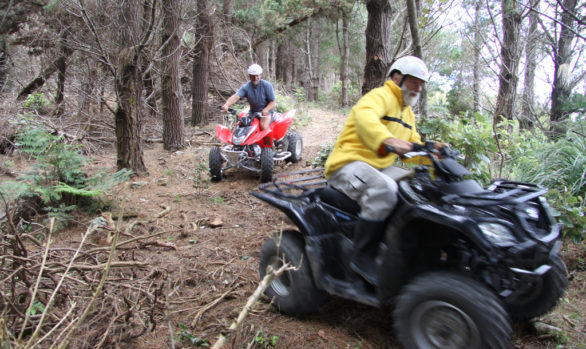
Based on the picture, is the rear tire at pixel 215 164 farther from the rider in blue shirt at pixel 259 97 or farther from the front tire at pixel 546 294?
the front tire at pixel 546 294

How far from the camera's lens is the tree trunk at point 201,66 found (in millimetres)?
11500

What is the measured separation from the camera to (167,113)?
9.34 m

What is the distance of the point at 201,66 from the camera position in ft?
38.6

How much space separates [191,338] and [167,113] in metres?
7.43

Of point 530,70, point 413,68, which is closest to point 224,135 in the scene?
point 413,68

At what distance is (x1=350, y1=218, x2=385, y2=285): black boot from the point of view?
2.57 metres

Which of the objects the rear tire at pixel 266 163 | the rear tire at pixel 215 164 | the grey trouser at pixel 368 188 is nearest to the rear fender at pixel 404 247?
the grey trouser at pixel 368 188

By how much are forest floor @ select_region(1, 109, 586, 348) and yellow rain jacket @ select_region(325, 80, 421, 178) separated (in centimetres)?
107

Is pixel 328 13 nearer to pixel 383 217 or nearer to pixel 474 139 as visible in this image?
pixel 474 139

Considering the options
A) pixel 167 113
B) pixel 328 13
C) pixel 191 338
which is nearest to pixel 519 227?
pixel 191 338

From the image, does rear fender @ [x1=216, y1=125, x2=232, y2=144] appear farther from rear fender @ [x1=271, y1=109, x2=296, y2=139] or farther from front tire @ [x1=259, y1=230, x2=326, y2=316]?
front tire @ [x1=259, y1=230, x2=326, y2=316]

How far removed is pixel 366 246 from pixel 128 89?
18.9 feet

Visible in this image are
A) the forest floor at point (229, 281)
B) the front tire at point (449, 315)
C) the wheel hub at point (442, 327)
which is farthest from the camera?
the forest floor at point (229, 281)

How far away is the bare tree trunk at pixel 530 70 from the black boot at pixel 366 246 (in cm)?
363
